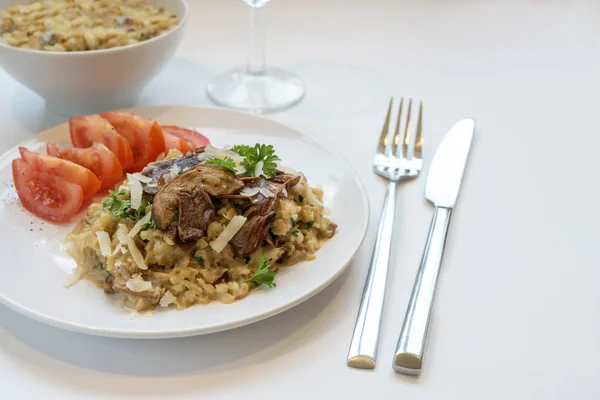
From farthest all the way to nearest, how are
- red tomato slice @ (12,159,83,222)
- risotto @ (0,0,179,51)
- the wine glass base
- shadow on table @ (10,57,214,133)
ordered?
the wine glass base, shadow on table @ (10,57,214,133), risotto @ (0,0,179,51), red tomato slice @ (12,159,83,222)

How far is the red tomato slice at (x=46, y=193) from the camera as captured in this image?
1.88 m

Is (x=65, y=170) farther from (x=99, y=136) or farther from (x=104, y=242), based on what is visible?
(x=104, y=242)

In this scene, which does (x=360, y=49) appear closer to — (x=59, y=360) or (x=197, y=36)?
(x=197, y=36)

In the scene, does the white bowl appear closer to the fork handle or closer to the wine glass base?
the wine glass base

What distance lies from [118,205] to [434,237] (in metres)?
0.83

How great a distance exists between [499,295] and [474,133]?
2.76 ft

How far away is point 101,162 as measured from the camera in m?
1.99

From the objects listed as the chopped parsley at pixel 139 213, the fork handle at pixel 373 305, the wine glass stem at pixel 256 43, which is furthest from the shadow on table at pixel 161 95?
the fork handle at pixel 373 305

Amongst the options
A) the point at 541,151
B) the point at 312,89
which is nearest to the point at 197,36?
the point at 312,89

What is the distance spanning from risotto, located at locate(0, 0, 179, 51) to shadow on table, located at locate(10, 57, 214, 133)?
0.27 meters

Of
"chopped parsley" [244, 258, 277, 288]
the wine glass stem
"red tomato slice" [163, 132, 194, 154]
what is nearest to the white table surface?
"chopped parsley" [244, 258, 277, 288]

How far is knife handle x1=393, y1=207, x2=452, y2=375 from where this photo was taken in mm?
1522

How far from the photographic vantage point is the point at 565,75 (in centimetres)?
291

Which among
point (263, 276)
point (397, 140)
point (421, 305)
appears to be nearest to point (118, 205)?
point (263, 276)
